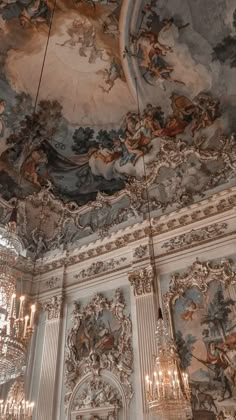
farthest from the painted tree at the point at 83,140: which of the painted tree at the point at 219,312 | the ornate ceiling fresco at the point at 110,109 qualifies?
the painted tree at the point at 219,312

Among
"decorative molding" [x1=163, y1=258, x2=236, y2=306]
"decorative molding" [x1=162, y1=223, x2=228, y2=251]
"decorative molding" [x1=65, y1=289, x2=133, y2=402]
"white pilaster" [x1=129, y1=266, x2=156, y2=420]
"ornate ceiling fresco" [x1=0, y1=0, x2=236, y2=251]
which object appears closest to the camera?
"white pilaster" [x1=129, y1=266, x2=156, y2=420]

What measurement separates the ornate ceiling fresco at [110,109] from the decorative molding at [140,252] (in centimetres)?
115

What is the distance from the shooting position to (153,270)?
10.3 meters

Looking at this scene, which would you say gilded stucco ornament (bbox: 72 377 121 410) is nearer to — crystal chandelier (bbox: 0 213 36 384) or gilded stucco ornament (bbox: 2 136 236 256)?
crystal chandelier (bbox: 0 213 36 384)

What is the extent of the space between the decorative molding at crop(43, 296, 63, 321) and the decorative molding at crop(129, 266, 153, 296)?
252 centimetres

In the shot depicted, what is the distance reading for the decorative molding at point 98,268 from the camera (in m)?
11.3

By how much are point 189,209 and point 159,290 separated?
2192mm

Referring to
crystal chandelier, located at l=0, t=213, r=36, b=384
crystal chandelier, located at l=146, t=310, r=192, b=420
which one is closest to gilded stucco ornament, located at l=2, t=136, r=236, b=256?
crystal chandelier, located at l=0, t=213, r=36, b=384

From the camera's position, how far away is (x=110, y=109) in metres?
12.8

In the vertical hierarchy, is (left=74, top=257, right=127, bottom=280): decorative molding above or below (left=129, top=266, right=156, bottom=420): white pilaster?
above

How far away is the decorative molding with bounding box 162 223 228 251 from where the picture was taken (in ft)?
32.2

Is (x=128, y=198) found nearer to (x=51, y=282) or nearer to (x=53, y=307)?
(x=51, y=282)

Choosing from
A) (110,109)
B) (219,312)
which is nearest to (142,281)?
(219,312)

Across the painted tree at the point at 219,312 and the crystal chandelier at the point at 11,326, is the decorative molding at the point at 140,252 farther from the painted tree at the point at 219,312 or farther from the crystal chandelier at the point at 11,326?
the crystal chandelier at the point at 11,326
